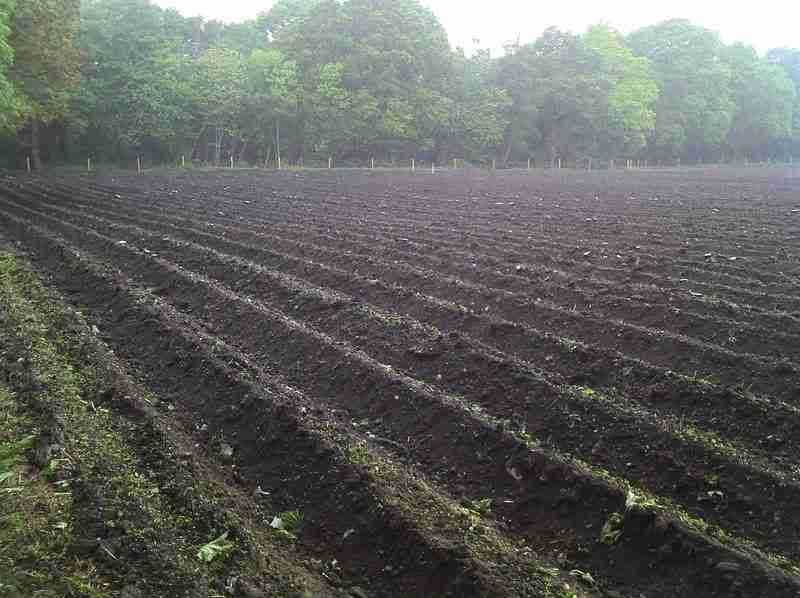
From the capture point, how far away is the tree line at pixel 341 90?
3950 centimetres

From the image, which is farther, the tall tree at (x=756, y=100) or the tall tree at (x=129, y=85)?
the tall tree at (x=756, y=100)

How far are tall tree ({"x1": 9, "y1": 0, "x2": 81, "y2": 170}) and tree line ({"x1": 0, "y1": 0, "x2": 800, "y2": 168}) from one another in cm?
10

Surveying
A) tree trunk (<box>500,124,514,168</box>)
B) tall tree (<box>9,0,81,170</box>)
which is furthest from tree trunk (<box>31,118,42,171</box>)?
tree trunk (<box>500,124,514,168</box>)

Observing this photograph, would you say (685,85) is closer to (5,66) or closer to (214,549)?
(5,66)

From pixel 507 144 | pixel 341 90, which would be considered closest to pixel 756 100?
Answer: pixel 507 144

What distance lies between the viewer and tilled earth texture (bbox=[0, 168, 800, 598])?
433 centimetres

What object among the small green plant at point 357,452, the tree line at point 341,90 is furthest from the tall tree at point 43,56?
the small green plant at point 357,452

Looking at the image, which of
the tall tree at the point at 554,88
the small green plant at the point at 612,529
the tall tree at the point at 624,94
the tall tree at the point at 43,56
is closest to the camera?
the small green plant at the point at 612,529

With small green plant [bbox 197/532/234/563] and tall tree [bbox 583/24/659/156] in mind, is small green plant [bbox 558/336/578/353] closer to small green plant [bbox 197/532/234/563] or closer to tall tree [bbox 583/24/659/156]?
small green plant [bbox 197/532/234/563]

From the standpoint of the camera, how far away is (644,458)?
548cm

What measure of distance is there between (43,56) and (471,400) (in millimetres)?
31561

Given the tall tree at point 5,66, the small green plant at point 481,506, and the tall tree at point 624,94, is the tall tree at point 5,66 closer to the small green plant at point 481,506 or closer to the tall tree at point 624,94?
the small green plant at point 481,506

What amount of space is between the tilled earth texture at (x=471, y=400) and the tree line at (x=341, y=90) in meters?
18.1

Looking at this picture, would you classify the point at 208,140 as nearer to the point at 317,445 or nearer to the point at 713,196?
the point at 713,196
